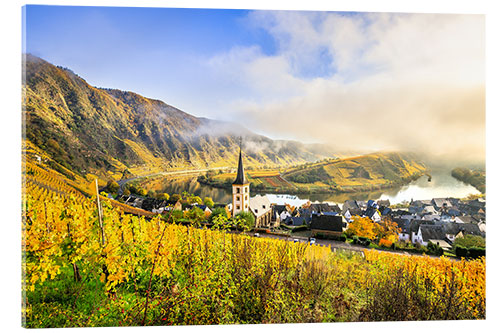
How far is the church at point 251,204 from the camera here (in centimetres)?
445

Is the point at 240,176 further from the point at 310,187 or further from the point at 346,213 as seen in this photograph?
the point at 346,213

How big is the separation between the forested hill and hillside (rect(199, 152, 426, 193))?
0.19m

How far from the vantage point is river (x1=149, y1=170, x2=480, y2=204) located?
4426 mm

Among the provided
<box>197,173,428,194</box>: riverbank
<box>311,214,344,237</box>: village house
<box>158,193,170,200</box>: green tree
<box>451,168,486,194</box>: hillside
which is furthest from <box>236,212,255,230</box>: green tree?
<box>451,168,486,194</box>: hillside

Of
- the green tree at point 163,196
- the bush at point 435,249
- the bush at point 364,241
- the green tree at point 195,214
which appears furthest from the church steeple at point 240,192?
the bush at point 435,249

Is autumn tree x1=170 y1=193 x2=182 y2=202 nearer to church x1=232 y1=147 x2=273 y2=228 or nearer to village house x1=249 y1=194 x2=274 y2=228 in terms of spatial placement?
church x1=232 y1=147 x2=273 y2=228

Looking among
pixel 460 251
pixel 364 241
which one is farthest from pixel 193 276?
pixel 460 251

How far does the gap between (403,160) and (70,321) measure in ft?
16.7

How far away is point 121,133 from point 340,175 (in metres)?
3.38

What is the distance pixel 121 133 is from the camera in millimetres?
4305

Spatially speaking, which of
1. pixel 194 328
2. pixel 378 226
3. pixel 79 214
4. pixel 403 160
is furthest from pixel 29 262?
pixel 403 160

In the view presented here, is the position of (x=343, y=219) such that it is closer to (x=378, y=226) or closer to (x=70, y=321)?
(x=378, y=226)

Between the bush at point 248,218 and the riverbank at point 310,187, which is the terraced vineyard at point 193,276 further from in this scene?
the riverbank at point 310,187
